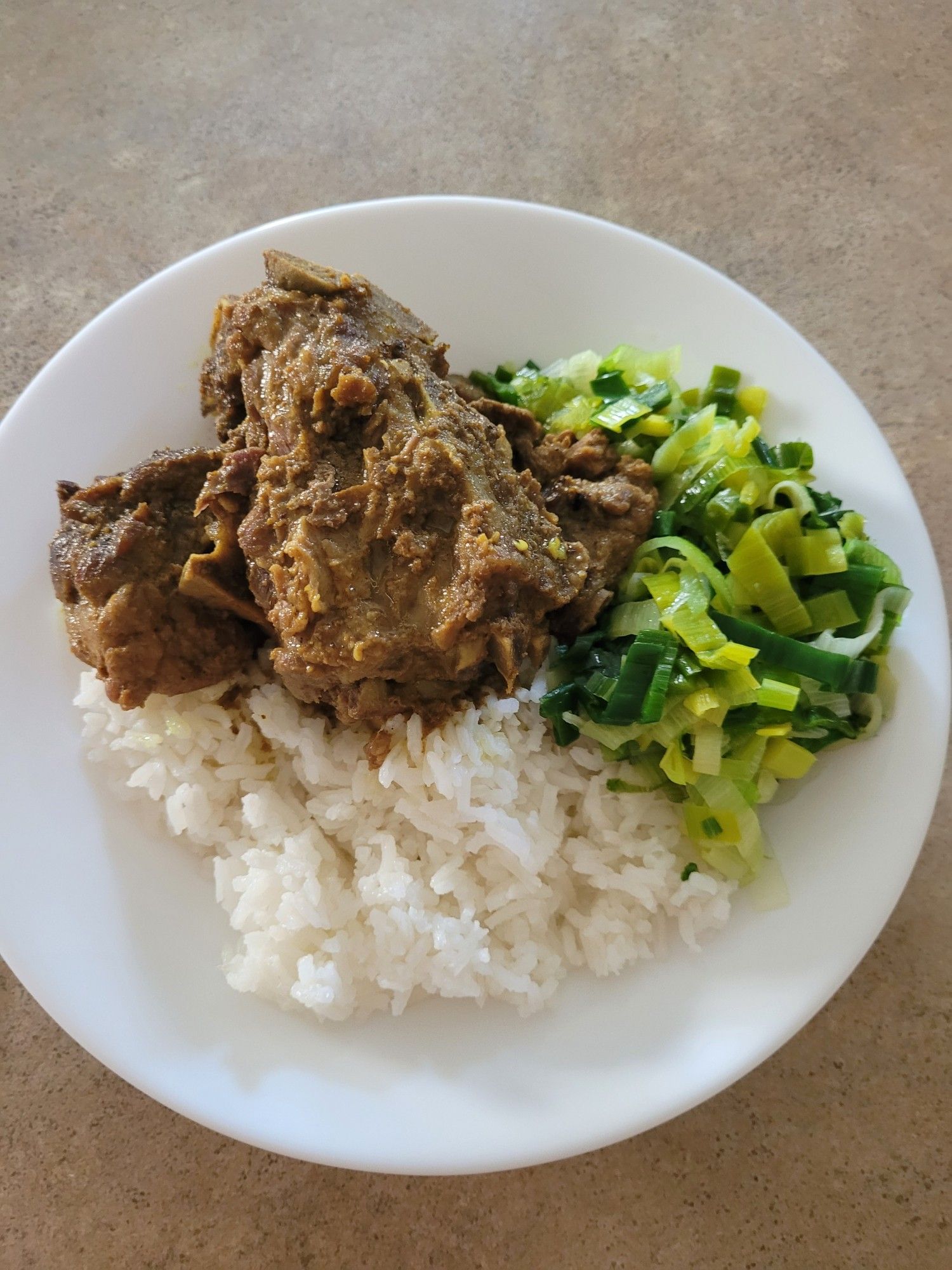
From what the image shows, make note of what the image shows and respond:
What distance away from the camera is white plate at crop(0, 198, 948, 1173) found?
2.43m

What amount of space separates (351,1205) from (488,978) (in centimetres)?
115

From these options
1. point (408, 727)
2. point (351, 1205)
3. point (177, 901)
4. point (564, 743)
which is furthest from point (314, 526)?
point (351, 1205)

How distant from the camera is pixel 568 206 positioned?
4090 mm

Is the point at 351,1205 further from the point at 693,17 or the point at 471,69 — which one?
the point at 693,17

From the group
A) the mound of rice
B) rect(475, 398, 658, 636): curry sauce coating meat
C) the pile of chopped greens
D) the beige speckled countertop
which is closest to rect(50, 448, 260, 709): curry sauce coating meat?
the mound of rice

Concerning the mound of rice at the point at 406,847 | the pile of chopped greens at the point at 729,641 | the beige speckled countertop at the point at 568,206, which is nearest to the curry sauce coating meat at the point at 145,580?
the mound of rice at the point at 406,847

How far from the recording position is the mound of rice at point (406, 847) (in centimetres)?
257

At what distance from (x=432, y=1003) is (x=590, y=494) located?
162 cm

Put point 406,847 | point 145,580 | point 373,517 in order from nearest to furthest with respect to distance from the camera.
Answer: point 373,517 < point 145,580 < point 406,847

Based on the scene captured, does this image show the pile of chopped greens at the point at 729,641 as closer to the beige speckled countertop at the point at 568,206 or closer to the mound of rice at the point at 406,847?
the mound of rice at the point at 406,847

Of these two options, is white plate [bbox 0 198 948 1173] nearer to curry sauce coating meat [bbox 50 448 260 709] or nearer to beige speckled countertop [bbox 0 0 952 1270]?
curry sauce coating meat [bbox 50 448 260 709]

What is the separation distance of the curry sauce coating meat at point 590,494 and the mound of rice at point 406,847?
344 mm

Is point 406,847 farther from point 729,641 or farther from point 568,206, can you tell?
point 568,206

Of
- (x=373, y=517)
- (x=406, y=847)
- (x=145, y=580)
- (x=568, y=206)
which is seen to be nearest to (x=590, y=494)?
(x=373, y=517)
